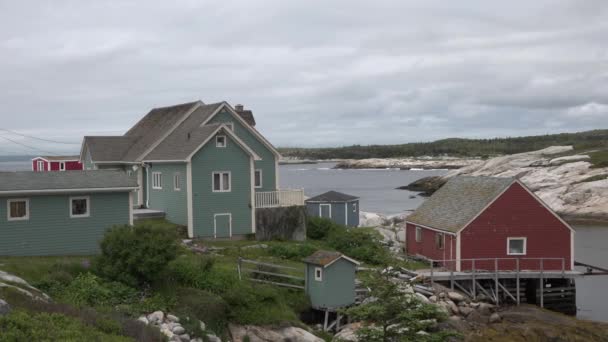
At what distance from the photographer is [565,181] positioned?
8306 centimetres

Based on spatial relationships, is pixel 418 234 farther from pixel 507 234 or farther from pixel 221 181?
pixel 221 181

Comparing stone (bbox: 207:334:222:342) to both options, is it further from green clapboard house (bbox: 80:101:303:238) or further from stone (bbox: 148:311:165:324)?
green clapboard house (bbox: 80:101:303:238)

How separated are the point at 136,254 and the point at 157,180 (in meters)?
14.6

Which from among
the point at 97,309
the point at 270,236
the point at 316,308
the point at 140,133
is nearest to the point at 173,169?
the point at 270,236

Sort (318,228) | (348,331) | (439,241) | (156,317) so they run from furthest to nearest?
(318,228) < (439,241) < (348,331) < (156,317)

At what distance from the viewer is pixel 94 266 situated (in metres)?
23.1

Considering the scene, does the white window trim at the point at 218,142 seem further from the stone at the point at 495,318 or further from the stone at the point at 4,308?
the stone at the point at 4,308

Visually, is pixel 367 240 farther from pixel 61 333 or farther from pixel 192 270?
pixel 61 333

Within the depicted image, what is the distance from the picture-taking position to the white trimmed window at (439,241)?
32375mm

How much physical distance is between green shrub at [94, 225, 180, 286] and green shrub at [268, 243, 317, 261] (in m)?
8.10

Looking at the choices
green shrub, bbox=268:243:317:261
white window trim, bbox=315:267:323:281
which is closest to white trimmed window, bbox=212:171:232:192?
green shrub, bbox=268:243:317:261

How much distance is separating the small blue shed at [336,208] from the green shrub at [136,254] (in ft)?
67.3

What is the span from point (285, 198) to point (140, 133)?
482 inches

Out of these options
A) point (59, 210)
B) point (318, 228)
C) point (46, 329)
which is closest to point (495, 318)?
point (318, 228)
